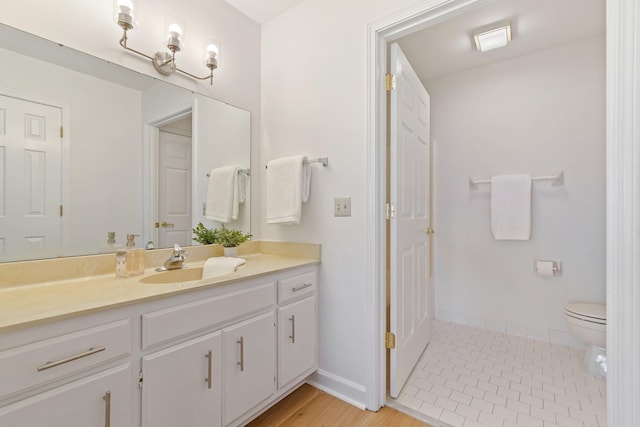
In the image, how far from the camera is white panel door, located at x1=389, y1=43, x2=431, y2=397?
1699 mm

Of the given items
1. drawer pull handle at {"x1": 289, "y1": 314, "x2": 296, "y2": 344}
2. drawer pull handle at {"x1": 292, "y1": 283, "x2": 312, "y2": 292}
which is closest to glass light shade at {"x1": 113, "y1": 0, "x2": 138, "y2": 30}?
drawer pull handle at {"x1": 292, "y1": 283, "x2": 312, "y2": 292}

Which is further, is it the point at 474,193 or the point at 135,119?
the point at 474,193

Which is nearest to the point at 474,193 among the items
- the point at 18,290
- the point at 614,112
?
the point at 614,112

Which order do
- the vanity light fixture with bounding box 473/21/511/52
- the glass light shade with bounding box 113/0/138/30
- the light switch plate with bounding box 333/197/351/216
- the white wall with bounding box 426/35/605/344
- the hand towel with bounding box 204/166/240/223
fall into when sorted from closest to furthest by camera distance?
1. the glass light shade with bounding box 113/0/138/30
2. the light switch plate with bounding box 333/197/351/216
3. the hand towel with bounding box 204/166/240/223
4. the vanity light fixture with bounding box 473/21/511/52
5. the white wall with bounding box 426/35/605/344

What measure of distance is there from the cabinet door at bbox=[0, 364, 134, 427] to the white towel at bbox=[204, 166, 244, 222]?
1057 millimetres

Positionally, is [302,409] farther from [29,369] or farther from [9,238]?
[9,238]

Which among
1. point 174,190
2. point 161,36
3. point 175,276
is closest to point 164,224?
point 174,190

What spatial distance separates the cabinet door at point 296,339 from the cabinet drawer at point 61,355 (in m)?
0.76

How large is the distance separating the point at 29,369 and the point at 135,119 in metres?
1.19

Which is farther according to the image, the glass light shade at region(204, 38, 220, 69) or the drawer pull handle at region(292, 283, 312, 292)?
the glass light shade at region(204, 38, 220, 69)

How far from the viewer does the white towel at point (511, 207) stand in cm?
245

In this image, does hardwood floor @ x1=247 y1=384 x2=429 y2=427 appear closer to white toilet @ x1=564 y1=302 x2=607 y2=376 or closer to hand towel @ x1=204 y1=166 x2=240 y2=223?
hand towel @ x1=204 y1=166 x2=240 y2=223

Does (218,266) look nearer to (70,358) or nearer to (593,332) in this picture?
(70,358)

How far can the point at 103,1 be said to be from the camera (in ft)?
4.69
